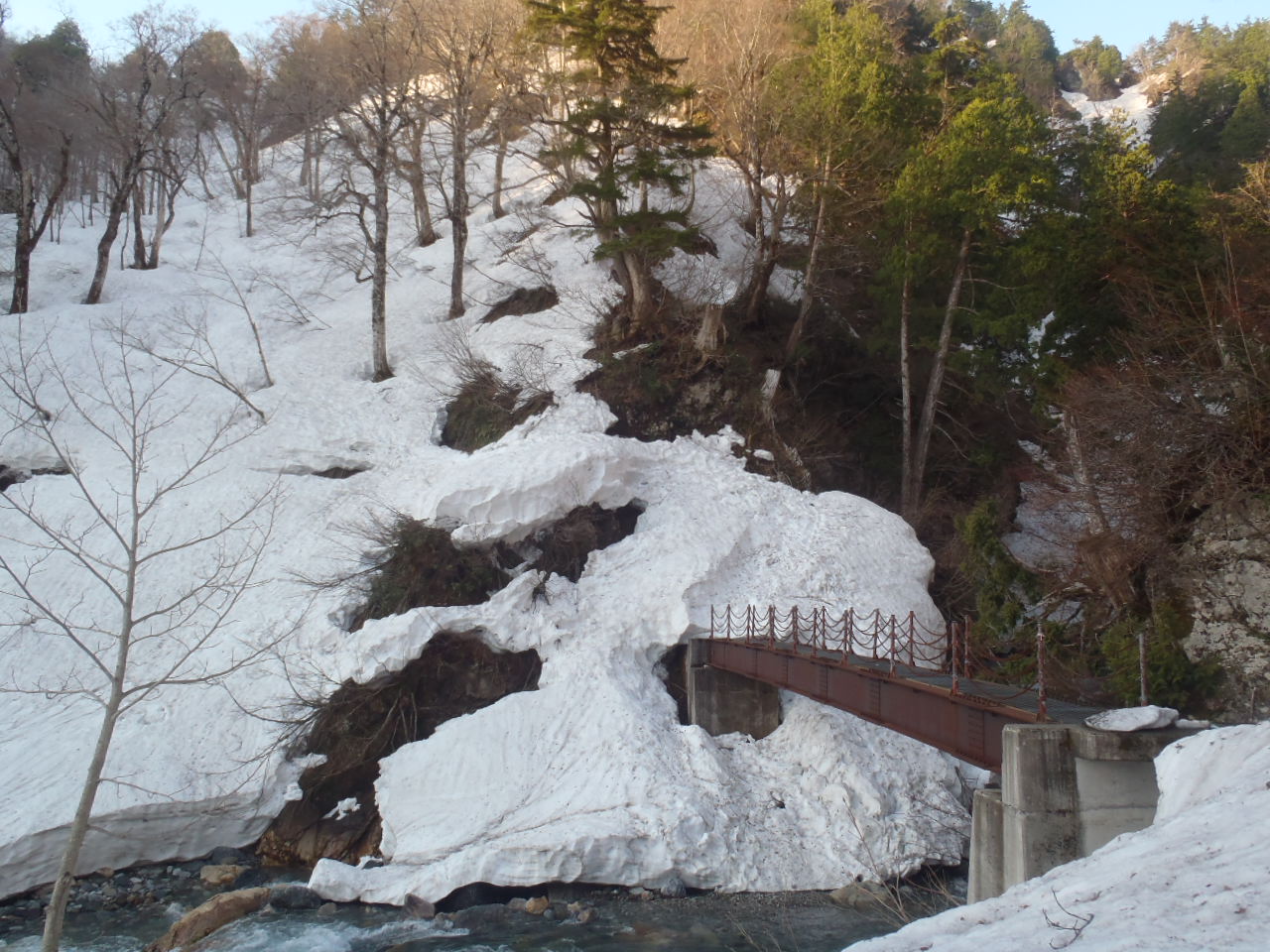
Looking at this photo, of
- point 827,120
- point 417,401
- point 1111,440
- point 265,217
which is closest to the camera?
point 1111,440

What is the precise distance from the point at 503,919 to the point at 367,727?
4.77m

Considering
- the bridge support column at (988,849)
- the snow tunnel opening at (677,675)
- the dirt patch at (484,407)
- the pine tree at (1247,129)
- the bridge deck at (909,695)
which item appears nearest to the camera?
the bridge support column at (988,849)

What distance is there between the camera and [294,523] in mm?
18250

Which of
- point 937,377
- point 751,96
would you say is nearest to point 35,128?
point 751,96

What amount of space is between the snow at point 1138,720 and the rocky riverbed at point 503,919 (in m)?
3.78

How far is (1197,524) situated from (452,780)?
39.1 feet

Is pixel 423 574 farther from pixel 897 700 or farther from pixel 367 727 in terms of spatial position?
pixel 897 700

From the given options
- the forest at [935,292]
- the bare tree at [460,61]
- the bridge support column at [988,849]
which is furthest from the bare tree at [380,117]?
the bridge support column at [988,849]

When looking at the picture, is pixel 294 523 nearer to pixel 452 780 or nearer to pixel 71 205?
pixel 452 780

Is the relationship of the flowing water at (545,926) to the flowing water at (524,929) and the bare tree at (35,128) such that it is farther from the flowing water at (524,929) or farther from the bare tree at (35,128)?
the bare tree at (35,128)

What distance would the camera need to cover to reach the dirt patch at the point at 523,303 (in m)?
24.6

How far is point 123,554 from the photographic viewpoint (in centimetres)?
1748

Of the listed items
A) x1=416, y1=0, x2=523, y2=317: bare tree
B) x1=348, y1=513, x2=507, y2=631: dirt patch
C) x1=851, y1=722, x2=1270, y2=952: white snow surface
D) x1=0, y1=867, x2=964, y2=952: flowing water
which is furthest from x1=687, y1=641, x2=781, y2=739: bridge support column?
x1=416, y1=0, x2=523, y2=317: bare tree

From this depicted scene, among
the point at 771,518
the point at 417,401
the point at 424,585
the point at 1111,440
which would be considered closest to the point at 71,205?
the point at 417,401
